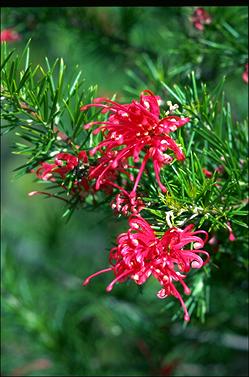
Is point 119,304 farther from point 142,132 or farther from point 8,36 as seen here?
point 142,132

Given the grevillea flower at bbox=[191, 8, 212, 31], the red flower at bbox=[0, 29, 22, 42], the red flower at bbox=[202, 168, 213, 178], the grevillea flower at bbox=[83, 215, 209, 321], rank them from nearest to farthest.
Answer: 1. the grevillea flower at bbox=[83, 215, 209, 321]
2. the red flower at bbox=[202, 168, 213, 178]
3. the grevillea flower at bbox=[191, 8, 212, 31]
4. the red flower at bbox=[0, 29, 22, 42]

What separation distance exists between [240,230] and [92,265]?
81cm

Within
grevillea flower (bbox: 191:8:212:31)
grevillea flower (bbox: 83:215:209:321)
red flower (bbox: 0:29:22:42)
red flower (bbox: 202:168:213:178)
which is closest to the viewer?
grevillea flower (bbox: 83:215:209:321)

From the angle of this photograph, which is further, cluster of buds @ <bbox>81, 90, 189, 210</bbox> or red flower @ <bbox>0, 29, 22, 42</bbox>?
red flower @ <bbox>0, 29, 22, 42</bbox>

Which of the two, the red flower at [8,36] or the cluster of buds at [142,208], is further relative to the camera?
the red flower at [8,36]

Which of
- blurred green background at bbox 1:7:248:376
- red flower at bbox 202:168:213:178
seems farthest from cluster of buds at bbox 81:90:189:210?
blurred green background at bbox 1:7:248:376

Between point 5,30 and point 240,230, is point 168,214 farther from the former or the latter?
point 5,30

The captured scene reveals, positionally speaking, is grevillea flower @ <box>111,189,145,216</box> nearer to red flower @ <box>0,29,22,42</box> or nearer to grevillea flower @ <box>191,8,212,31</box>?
grevillea flower @ <box>191,8,212,31</box>

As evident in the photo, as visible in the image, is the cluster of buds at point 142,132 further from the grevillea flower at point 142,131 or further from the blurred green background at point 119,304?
the blurred green background at point 119,304

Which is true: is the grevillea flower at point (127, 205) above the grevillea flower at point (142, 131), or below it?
below

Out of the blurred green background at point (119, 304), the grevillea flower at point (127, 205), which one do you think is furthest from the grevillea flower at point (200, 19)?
the grevillea flower at point (127, 205)

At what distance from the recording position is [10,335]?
1.26 metres

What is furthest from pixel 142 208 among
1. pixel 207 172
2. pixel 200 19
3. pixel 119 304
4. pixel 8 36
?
pixel 119 304

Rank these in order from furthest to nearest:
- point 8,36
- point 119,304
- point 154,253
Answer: point 119,304 < point 8,36 < point 154,253
